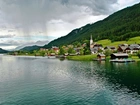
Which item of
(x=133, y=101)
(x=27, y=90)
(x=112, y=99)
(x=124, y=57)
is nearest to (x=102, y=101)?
(x=112, y=99)

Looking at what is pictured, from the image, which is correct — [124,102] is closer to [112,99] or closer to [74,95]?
[112,99]

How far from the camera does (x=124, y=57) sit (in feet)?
557

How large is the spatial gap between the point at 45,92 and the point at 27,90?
6102mm

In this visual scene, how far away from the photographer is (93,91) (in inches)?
2327

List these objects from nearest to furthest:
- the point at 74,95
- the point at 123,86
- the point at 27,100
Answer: the point at 27,100
the point at 74,95
the point at 123,86

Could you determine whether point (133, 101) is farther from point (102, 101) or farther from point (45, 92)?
point (45, 92)

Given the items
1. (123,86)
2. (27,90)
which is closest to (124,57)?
(123,86)

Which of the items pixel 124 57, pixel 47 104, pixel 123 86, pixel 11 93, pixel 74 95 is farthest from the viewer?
pixel 124 57

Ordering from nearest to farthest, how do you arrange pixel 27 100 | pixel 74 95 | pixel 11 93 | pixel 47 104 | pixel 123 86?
pixel 47 104 < pixel 27 100 < pixel 74 95 < pixel 11 93 < pixel 123 86

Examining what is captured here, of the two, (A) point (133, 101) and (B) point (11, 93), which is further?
(B) point (11, 93)

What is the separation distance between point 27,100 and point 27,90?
10866 millimetres

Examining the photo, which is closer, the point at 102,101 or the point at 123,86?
the point at 102,101

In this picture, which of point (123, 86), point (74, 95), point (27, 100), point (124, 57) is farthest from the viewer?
point (124, 57)

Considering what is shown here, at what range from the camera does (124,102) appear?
48250mm
